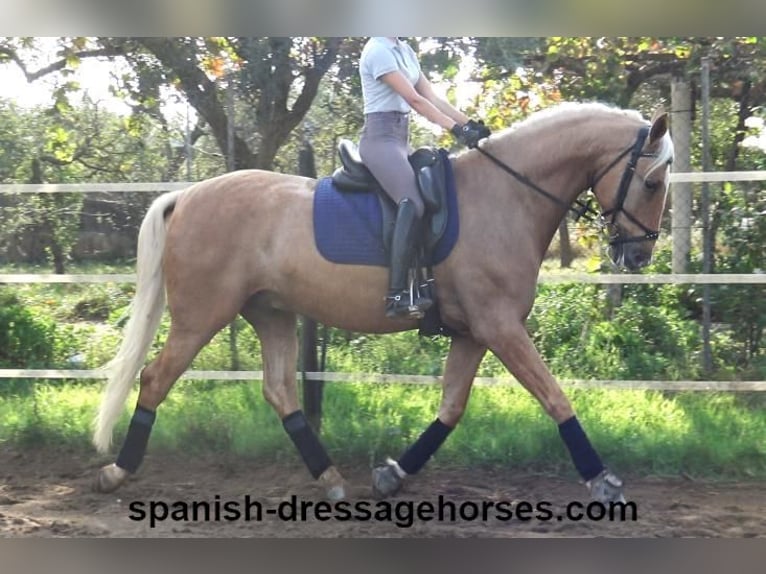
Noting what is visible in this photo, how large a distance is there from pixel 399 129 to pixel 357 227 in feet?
1.52

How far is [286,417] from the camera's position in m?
4.69

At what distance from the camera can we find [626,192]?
433 cm

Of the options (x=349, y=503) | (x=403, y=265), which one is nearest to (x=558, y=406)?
(x=403, y=265)

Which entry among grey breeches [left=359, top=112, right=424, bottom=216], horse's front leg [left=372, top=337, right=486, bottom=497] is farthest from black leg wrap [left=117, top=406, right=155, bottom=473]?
grey breeches [left=359, top=112, right=424, bottom=216]

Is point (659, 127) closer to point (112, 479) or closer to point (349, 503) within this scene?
A: point (349, 503)

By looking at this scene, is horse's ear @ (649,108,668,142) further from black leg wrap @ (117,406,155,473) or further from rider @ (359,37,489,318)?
black leg wrap @ (117,406,155,473)

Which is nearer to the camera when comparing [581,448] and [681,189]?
[581,448]

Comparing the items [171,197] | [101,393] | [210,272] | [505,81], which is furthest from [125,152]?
[505,81]

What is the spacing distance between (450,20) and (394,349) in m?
1.50

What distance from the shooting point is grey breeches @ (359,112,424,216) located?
430 cm

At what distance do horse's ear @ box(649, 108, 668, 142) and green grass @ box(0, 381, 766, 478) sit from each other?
3.86ft

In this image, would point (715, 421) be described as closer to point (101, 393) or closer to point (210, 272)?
point (210, 272)

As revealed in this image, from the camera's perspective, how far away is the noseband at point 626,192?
4.30 meters

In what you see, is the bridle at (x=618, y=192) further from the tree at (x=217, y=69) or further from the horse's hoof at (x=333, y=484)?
the horse's hoof at (x=333, y=484)
